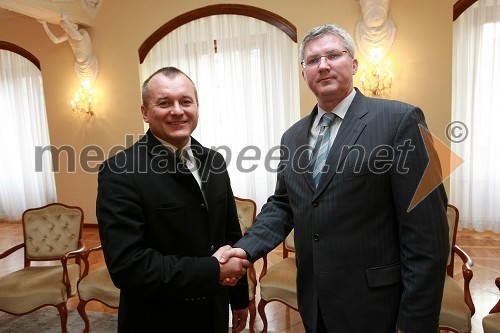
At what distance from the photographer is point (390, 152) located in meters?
1.25

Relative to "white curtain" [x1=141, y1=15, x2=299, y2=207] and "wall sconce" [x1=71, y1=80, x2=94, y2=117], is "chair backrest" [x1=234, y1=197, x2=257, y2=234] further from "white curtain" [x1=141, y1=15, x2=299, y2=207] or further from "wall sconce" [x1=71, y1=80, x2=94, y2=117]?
"wall sconce" [x1=71, y1=80, x2=94, y2=117]

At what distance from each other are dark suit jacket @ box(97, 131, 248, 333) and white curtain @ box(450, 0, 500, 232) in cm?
448

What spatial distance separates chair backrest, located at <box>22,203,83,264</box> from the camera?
3.29 metres

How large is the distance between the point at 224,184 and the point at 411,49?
12.3 ft

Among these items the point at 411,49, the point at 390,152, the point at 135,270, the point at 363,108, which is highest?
the point at 411,49

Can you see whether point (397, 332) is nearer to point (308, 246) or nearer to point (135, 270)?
point (308, 246)

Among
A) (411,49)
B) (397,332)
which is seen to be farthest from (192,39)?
(397,332)

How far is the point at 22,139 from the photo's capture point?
703 centimetres

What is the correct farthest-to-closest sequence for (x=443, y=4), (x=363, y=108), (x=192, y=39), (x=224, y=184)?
(x=192, y=39) < (x=443, y=4) < (x=224, y=184) < (x=363, y=108)

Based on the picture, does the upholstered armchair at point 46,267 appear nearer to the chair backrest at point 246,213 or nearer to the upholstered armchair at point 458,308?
the chair backrest at point 246,213

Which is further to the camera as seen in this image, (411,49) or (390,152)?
(411,49)

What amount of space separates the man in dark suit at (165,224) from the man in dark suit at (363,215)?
0.17 metres

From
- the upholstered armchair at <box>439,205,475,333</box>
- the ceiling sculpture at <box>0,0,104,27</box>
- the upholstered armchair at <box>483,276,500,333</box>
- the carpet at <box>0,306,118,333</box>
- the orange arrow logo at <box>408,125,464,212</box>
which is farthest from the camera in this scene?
the ceiling sculpture at <box>0,0,104,27</box>

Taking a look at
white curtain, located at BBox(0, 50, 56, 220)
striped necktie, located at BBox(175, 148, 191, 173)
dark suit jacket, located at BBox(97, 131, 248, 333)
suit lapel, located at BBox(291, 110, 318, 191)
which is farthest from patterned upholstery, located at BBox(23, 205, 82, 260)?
white curtain, located at BBox(0, 50, 56, 220)
